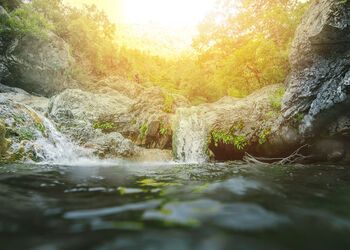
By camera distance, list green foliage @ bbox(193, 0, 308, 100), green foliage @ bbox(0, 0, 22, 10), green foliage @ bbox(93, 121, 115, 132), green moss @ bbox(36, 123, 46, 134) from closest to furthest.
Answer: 1. green moss @ bbox(36, 123, 46, 134)
2. green foliage @ bbox(93, 121, 115, 132)
3. green foliage @ bbox(193, 0, 308, 100)
4. green foliage @ bbox(0, 0, 22, 10)

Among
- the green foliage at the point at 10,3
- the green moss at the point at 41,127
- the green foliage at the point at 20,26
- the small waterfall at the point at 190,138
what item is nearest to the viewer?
the green moss at the point at 41,127

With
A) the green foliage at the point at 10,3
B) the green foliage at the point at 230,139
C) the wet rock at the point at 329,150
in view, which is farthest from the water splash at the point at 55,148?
the green foliage at the point at 10,3

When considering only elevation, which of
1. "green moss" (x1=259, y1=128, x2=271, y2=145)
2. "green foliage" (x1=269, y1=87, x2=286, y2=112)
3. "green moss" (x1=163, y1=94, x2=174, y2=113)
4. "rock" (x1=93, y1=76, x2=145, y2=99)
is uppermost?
"rock" (x1=93, y1=76, x2=145, y2=99)

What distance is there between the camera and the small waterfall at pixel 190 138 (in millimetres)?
10453

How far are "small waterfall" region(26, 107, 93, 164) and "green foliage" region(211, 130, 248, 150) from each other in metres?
4.40

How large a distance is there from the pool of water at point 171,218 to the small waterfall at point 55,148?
4.60 meters

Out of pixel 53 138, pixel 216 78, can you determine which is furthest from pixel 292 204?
pixel 216 78

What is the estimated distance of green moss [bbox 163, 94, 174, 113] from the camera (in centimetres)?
1300

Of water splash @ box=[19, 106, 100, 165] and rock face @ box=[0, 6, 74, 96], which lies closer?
water splash @ box=[19, 106, 100, 165]

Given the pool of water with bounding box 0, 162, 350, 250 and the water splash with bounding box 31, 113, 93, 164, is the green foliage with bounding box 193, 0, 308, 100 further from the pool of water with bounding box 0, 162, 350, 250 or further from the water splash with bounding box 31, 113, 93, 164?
the pool of water with bounding box 0, 162, 350, 250

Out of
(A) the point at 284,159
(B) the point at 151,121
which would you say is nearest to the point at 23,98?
(B) the point at 151,121

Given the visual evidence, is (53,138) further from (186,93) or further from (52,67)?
(186,93)

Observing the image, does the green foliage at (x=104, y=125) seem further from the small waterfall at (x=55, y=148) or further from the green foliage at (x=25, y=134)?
the green foliage at (x=25, y=134)

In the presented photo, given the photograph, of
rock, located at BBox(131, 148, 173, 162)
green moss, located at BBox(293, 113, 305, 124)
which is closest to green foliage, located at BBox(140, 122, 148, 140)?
rock, located at BBox(131, 148, 173, 162)
